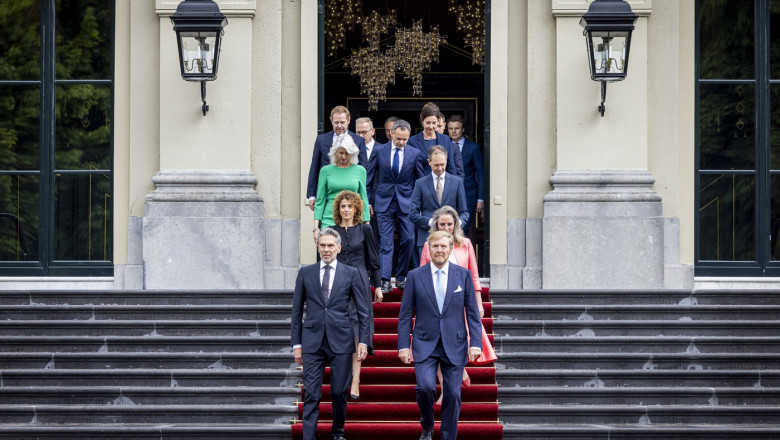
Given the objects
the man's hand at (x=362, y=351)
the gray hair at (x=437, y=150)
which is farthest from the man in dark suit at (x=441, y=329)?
the gray hair at (x=437, y=150)

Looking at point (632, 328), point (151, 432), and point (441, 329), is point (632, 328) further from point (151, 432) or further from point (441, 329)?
point (151, 432)

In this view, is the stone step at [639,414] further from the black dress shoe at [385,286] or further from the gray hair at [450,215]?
the black dress shoe at [385,286]

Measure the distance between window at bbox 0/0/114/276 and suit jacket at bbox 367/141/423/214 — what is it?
381cm

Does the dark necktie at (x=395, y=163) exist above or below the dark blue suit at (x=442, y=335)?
above

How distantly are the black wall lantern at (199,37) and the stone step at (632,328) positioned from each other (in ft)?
15.2

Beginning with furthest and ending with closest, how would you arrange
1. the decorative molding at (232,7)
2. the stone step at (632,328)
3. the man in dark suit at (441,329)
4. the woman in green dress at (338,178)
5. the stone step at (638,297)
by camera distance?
the decorative molding at (232,7) → the stone step at (638,297) → the stone step at (632,328) → the woman in green dress at (338,178) → the man in dark suit at (441,329)

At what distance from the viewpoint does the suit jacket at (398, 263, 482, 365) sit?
10.9 m

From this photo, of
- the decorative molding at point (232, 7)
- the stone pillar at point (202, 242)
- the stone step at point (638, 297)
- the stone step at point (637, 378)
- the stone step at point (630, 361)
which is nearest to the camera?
the stone step at point (637, 378)

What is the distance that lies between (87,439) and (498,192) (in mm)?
5882

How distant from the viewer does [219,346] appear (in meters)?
13.0

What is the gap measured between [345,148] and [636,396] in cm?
380

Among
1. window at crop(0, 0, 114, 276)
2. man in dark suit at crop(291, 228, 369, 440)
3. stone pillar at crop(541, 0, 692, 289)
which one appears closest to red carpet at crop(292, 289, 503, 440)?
man in dark suit at crop(291, 228, 369, 440)

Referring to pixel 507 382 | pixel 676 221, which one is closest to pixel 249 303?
pixel 507 382

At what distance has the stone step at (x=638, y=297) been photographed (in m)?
13.6
